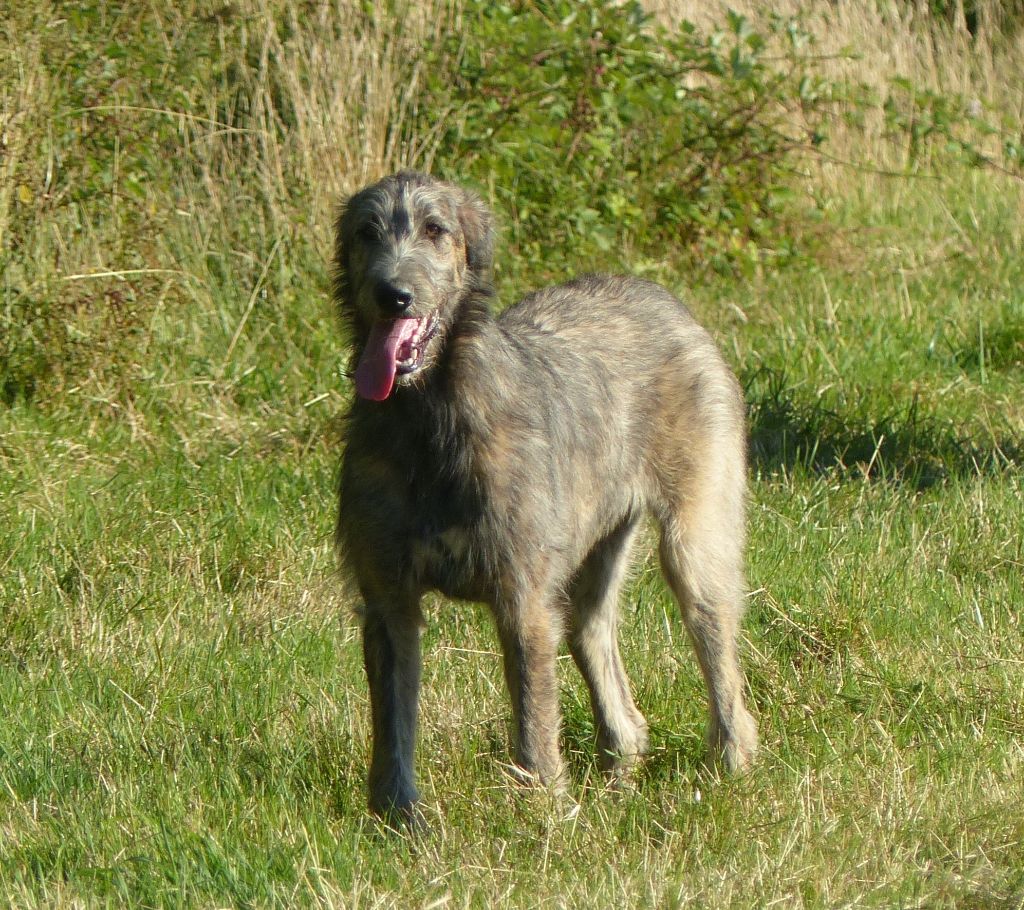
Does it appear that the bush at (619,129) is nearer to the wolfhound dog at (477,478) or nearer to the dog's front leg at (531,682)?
the wolfhound dog at (477,478)

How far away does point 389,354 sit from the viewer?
12.5 ft

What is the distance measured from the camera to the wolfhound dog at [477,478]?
381 cm

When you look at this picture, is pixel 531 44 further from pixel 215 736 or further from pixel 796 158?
pixel 215 736

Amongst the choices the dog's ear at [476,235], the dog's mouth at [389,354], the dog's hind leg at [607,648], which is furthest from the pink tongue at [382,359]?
the dog's hind leg at [607,648]

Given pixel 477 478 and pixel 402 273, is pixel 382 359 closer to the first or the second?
pixel 402 273

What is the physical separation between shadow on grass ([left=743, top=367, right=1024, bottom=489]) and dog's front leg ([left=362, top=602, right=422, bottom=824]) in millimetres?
2735

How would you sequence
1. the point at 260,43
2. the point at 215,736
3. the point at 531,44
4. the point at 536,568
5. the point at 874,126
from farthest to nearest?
the point at 874,126
the point at 531,44
the point at 260,43
the point at 215,736
the point at 536,568

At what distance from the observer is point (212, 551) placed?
534cm

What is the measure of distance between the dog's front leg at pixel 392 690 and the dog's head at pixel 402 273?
594 millimetres

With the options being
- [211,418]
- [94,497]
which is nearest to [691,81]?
[211,418]

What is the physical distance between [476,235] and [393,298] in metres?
0.52

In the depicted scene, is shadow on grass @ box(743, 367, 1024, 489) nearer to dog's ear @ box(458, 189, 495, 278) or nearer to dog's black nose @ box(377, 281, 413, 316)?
dog's ear @ box(458, 189, 495, 278)

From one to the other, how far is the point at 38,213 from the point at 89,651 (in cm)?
257

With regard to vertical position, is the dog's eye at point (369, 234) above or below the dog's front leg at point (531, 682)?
above
